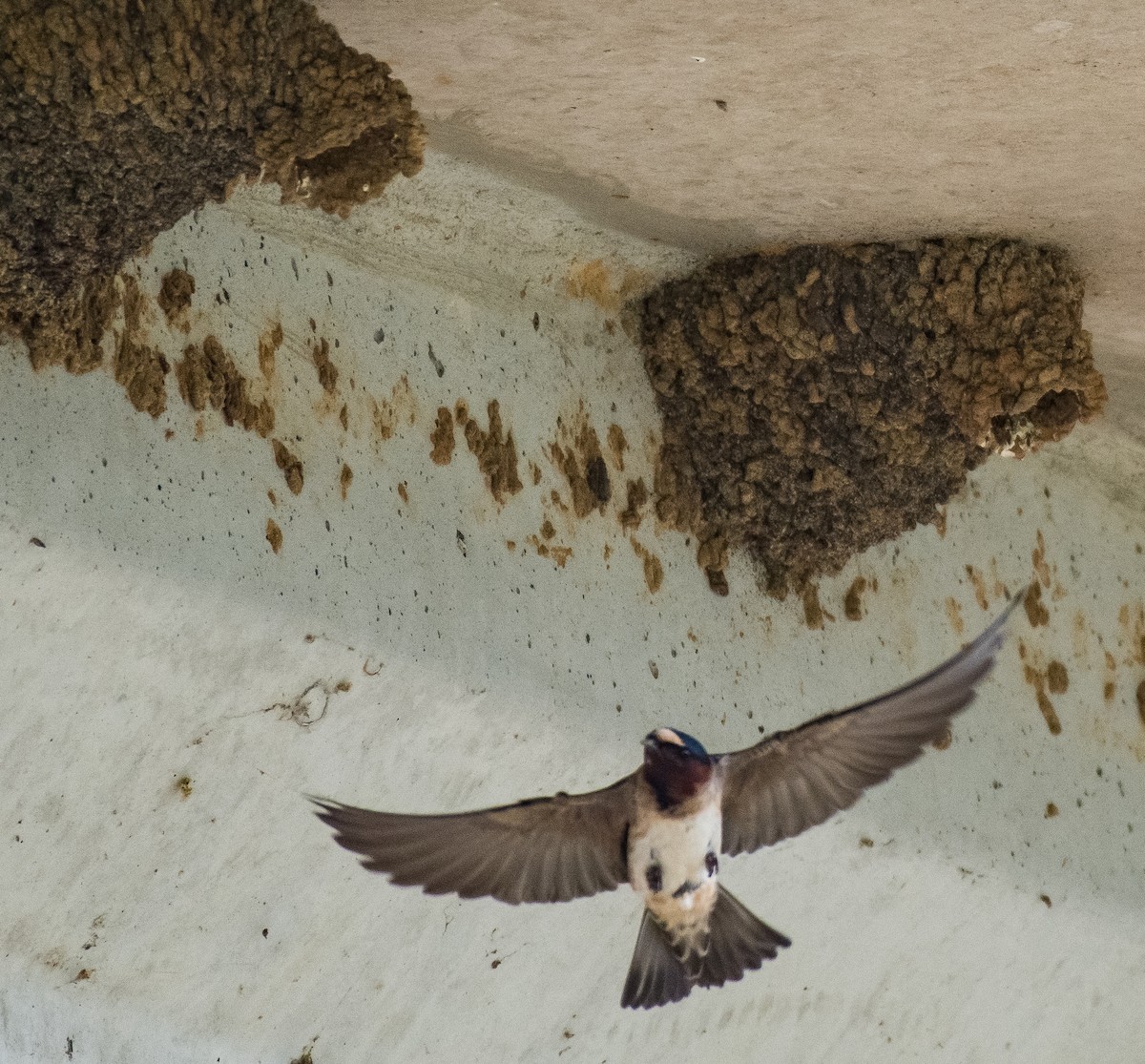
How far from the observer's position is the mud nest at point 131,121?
2.65m

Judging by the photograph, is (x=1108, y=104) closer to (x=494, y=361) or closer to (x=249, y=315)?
(x=494, y=361)

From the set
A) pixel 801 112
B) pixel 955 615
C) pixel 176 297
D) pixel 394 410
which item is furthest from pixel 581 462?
pixel 955 615

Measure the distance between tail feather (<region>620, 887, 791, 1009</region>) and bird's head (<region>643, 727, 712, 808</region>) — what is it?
254mm

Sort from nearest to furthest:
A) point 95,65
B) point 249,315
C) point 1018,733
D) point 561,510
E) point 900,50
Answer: point 95,65 < point 900,50 < point 249,315 < point 561,510 < point 1018,733

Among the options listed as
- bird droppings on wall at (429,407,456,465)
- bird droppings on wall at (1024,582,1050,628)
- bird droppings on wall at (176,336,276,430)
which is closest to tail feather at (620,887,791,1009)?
bird droppings on wall at (429,407,456,465)

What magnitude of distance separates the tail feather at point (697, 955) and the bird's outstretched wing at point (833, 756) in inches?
6.4

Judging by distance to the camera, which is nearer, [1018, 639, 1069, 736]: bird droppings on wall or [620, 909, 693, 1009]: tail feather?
[620, 909, 693, 1009]: tail feather

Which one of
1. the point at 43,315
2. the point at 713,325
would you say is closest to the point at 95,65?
the point at 43,315

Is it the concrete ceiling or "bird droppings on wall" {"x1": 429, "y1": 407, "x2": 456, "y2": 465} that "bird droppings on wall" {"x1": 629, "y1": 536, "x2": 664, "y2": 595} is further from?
the concrete ceiling

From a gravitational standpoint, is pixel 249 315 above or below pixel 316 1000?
above

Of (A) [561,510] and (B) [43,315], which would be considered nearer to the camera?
(B) [43,315]

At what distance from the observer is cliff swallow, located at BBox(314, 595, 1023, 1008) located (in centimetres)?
232

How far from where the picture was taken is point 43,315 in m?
2.77

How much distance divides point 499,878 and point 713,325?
168cm
